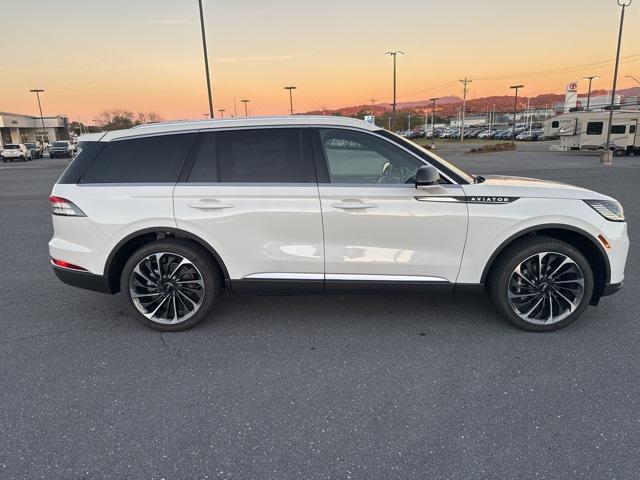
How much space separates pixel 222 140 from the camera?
3.76 meters

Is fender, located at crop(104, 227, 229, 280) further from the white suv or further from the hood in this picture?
the hood

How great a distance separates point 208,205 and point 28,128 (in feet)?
314

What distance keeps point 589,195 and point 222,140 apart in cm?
317

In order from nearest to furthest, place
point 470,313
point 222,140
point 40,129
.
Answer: point 222,140 → point 470,313 → point 40,129

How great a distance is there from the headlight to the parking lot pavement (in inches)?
38.0

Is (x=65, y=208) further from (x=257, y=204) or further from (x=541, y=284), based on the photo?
(x=541, y=284)

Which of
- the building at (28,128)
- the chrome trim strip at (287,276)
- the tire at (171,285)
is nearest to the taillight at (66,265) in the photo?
the tire at (171,285)

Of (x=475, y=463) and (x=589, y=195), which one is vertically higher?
(x=589, y=195)

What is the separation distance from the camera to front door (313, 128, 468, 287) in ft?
11.5

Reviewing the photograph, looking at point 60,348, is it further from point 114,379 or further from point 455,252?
point 455,252

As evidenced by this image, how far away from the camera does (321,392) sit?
2928mm

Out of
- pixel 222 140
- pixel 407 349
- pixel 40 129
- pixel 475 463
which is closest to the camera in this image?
pixel 475 463

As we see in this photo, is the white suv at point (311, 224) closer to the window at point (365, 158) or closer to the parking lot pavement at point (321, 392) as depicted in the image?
the window at point (365, 158)

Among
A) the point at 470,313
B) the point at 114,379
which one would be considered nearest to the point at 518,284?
the point at 470,313
